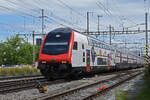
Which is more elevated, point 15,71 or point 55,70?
point 55,70

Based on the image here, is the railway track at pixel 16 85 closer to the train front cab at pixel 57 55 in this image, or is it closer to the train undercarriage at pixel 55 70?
the train undercarriage at pixel 55 70

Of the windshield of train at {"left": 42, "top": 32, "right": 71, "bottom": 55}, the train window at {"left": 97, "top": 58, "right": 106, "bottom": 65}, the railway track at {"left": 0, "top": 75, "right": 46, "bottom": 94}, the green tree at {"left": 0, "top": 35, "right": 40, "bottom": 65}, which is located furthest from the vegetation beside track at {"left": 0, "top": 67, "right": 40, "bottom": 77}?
the green tree at {"left": 0, "top": 35, "right": 40, "bottom": 65}

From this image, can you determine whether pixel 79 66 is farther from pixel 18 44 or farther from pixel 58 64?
pixel 18 44

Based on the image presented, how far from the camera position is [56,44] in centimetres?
1744

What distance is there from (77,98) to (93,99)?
0.70 meters

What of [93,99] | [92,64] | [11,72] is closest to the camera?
[93,99]

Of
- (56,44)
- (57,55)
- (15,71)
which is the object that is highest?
(56,44)

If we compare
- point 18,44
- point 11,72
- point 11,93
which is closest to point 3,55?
point 18,44

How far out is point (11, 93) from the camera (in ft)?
39.1

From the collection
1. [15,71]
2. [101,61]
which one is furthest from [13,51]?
[101,61]

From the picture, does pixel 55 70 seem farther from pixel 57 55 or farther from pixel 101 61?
pixel 101 61

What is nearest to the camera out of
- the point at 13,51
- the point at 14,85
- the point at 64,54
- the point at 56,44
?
the point at 14,85

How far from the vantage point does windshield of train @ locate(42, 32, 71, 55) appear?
17.1 meters

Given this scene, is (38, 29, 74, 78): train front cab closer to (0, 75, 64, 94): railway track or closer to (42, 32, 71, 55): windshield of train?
(42, 32, 71, 55): windshield of train
